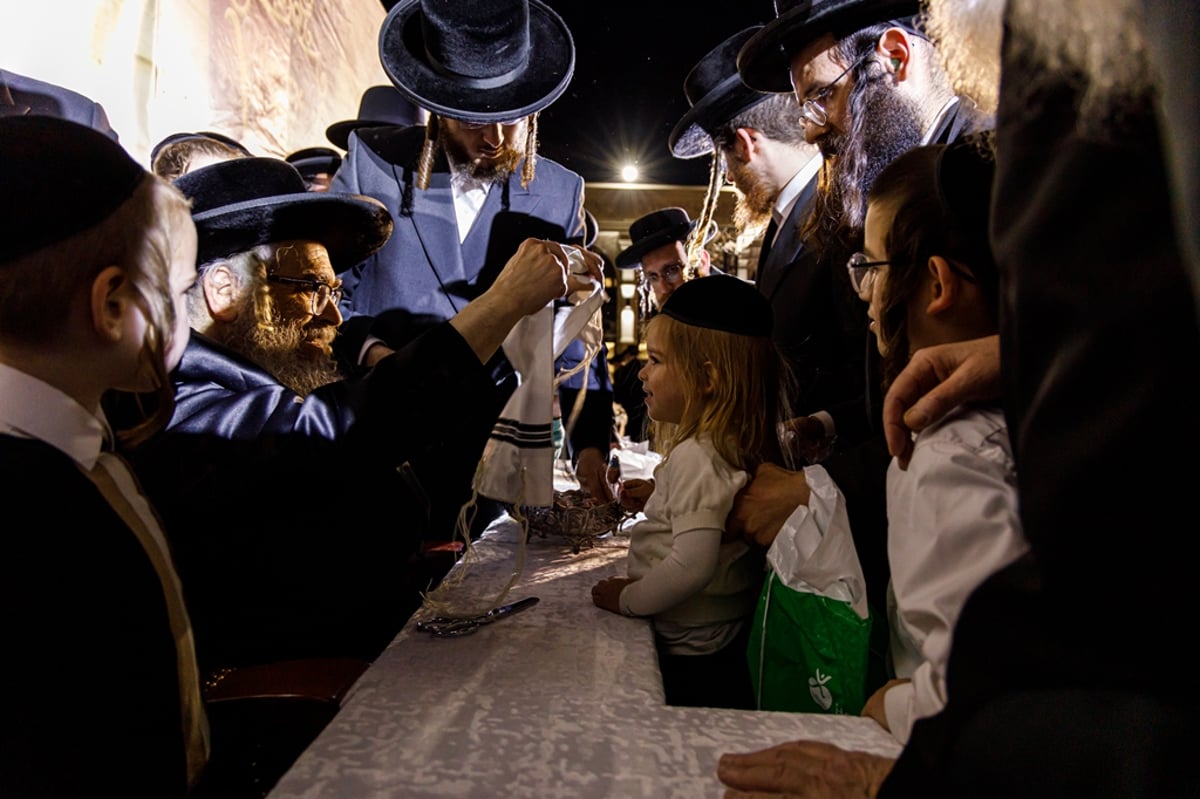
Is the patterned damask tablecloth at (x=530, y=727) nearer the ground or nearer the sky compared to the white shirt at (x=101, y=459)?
nearer the ground

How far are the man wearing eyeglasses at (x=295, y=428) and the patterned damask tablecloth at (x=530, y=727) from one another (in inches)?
13.9

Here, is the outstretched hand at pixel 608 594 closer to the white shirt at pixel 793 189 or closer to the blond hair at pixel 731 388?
the blond hair at pixel 731 388

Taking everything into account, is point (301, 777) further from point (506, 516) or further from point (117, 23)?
point (117, 23)

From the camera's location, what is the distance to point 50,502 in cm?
87

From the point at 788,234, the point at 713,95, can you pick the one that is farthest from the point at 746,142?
the point at 788,234

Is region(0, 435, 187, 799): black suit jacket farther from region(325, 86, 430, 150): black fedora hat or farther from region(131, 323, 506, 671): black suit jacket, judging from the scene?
region(325, 86, 430, 150): black fedora hat

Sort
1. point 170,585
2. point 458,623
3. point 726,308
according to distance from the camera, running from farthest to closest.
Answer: point 726,308 < point 458,623 < point 170,585

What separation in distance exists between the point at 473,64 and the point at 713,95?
1.24 metres

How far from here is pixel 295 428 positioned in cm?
137

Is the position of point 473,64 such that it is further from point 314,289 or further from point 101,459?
point 101,459

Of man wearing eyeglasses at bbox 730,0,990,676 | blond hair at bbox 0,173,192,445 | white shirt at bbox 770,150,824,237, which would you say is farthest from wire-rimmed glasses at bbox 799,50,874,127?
blond hair at bbox 0,173,192,445

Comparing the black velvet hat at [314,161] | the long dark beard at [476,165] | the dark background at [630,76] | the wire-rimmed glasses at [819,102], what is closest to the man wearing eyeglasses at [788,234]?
the wire-rimmed glasses at [819,102]

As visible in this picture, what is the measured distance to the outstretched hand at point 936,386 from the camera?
0.92 meters

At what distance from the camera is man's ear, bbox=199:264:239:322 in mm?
1690
